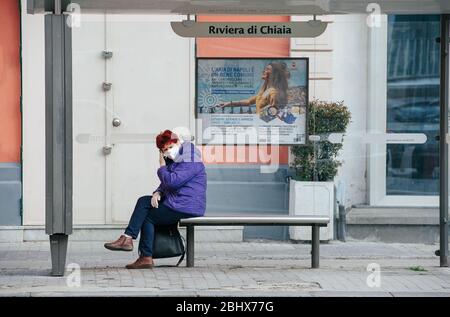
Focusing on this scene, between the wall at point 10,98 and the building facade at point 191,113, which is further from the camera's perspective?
the wall at point 10,98

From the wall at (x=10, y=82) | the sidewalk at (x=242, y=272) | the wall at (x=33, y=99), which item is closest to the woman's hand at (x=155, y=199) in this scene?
the sidewalk at (x=242, y=272)

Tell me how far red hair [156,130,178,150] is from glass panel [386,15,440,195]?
8.87 ft

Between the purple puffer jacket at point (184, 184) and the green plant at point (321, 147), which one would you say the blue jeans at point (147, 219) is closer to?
the purple puffer jacket at point (184, 184)

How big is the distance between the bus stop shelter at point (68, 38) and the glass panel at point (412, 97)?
163 cm

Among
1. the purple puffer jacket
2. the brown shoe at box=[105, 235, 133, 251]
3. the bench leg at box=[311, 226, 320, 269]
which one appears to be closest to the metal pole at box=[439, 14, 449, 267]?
the bench leg at box=[311, 226, 320, 269]

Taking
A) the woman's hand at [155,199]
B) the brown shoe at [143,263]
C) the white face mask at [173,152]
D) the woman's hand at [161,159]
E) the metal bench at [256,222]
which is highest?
the white face mask at [173,152]

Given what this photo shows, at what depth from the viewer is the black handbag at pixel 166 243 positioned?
10320 millimetres

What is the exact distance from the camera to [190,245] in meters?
10.5

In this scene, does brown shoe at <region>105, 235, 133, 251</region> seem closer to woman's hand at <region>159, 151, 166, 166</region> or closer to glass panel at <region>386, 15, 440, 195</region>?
woman's hand at <region>159, 151, 166, 166</region>

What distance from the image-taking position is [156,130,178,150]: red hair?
10.4 m

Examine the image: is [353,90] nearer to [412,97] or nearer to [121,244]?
[412,97]

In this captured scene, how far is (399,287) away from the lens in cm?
959
